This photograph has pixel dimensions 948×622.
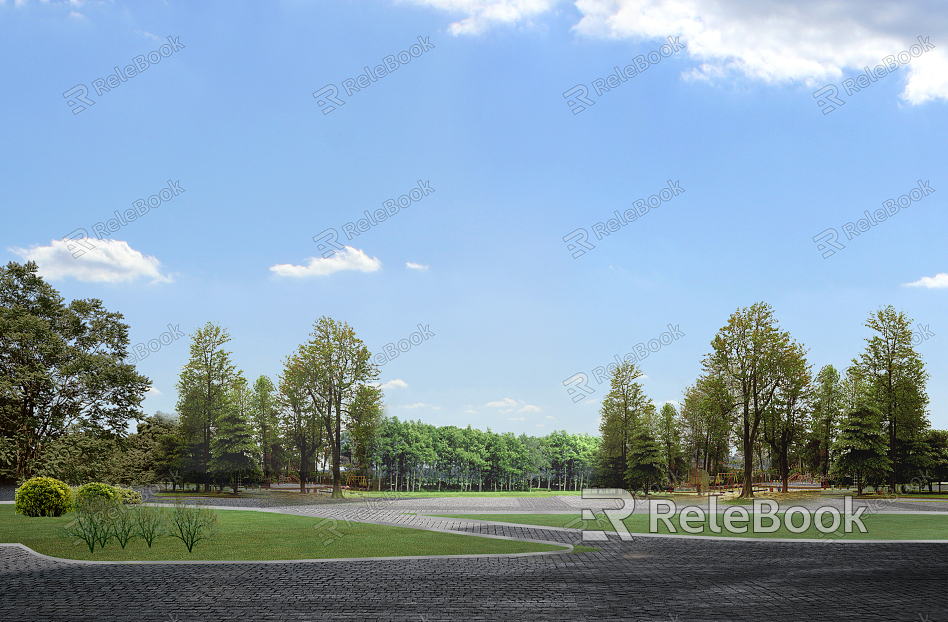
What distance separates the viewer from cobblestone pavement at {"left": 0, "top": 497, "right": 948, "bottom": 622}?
8.15 meters

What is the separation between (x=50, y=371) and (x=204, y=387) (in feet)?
28.8

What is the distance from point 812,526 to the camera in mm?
19234

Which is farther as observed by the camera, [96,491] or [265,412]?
[265,412]

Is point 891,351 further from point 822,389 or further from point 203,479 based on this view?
point 203,479

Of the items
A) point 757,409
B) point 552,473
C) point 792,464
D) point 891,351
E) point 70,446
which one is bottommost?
point 552,473

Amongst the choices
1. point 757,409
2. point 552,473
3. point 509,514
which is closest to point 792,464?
point 757,409

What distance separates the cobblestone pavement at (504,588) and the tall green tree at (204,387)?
2960cm

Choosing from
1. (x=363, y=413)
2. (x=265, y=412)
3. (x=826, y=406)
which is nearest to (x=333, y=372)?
A: (x=363, y=413)

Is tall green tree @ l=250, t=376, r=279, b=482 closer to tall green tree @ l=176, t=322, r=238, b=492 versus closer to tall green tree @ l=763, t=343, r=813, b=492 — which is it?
tall green tree @ l=176, t=322, r=238, b=492

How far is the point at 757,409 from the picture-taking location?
117ft

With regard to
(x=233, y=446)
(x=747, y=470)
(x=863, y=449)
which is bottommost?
(x=747, y=470)

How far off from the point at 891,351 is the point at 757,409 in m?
13.1

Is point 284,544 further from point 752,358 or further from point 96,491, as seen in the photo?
point 752,358

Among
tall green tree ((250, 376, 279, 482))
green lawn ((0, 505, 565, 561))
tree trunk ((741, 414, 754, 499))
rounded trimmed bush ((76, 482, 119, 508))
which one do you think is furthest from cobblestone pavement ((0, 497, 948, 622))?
tall green tree ((250, 376, 279, 482))
